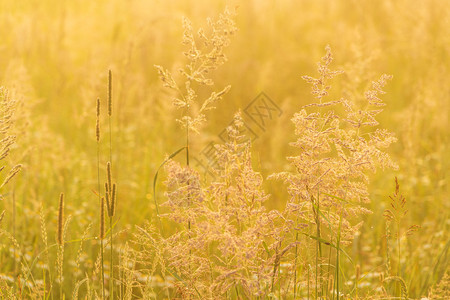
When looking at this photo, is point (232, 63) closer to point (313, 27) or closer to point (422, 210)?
point (313, 27)

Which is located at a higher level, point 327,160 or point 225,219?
point 327,160

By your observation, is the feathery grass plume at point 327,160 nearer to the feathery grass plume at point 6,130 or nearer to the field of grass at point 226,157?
the field of grass at point 226,157

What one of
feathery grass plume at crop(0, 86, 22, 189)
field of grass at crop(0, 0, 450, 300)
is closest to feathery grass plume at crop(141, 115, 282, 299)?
field of grass at crop(0, 0, 450, 300)

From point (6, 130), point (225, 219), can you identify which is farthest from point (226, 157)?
point (6, 130)

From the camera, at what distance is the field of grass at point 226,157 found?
1593 mm

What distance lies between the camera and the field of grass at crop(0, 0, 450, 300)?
5.23ft

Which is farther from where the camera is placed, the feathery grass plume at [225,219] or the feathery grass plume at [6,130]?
the feathery grass plume at [6,130]

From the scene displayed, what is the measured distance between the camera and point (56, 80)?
209 inches

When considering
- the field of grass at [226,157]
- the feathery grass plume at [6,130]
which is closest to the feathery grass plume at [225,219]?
the field of grass at [226,157]

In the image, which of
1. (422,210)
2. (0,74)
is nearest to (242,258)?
(422,210)

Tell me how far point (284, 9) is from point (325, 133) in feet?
20.5

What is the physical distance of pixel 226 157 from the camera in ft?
5.31

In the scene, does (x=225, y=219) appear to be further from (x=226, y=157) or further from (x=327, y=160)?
(x=327, y=160)

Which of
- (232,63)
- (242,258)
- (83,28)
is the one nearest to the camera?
(242,258)
